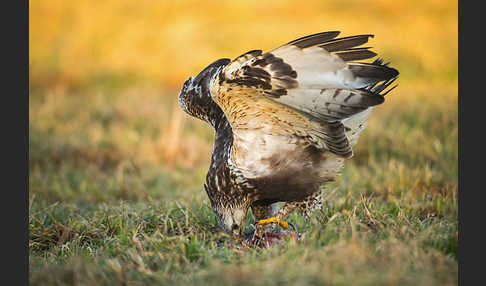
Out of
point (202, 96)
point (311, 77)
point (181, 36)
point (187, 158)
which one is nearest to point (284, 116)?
point (311, 77)

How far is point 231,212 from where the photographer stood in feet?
10.0

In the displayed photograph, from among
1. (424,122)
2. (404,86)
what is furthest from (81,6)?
(424,122)

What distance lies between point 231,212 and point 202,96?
919 mm

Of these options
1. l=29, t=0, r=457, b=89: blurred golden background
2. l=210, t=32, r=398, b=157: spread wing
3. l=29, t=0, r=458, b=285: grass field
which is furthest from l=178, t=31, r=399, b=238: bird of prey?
l=29, t=0, r=457, b=89: blurred golden background

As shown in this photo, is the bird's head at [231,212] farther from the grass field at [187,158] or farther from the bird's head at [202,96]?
the bird's head at [202,96]

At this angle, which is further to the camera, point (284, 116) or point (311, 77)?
point (284, 116)

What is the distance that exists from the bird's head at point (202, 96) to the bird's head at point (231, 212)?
68 cm

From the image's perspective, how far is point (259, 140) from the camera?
289 centimetres

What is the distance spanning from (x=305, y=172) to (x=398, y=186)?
5.65 ft

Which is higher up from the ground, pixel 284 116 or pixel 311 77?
pixel 311 77

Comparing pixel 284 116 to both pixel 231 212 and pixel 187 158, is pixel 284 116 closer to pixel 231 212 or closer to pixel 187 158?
pixel 231 212

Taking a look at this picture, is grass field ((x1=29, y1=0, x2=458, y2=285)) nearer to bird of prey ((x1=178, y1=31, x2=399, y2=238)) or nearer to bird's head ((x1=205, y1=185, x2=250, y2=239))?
bird's head ((x1=205, y1=185, x2=250, y2=239))

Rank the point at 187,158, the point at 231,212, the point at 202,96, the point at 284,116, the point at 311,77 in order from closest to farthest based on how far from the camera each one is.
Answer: the point at 311,77 → the point at 284,116 → the point at 231,212 → the point at 202,96 → the point at 187,158

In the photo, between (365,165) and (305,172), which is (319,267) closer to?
(305,172)
